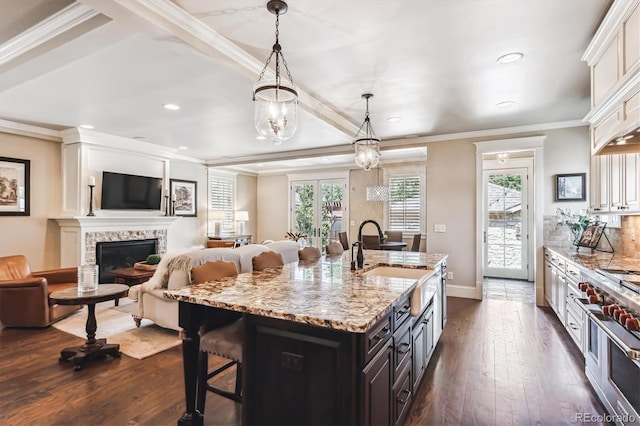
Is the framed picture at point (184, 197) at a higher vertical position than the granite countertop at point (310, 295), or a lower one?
higher

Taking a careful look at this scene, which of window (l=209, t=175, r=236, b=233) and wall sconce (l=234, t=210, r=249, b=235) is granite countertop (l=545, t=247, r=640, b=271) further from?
window (l=209, t=175, r=236, b=233)

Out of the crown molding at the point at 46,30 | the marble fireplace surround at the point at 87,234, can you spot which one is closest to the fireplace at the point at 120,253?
the marble fireplace surround at the point at 87,234

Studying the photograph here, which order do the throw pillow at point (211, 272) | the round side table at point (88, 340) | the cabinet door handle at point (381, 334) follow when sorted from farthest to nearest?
the round side table at point (88, 340) → the throw pillow at point (211, 272) → the cabinet door handle at point (381, 334)

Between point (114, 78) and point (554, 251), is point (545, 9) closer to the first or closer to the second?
point (554, 251)

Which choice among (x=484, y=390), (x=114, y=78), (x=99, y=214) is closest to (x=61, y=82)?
(x=114, y=78)

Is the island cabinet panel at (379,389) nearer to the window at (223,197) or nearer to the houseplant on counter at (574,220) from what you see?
the houseplant on counter at (574,220)

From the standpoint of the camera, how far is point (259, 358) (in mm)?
1664

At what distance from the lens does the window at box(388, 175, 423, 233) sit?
25.3ft

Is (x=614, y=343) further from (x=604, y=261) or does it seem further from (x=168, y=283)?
(x=168, y=283)

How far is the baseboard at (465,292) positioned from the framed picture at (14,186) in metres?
7.01

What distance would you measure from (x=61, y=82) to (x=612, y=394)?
17.7 feet

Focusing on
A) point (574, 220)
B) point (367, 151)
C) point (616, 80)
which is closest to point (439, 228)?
point (574, 220)

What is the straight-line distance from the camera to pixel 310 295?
1.84 m

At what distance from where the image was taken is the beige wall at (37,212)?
5.04 metres
